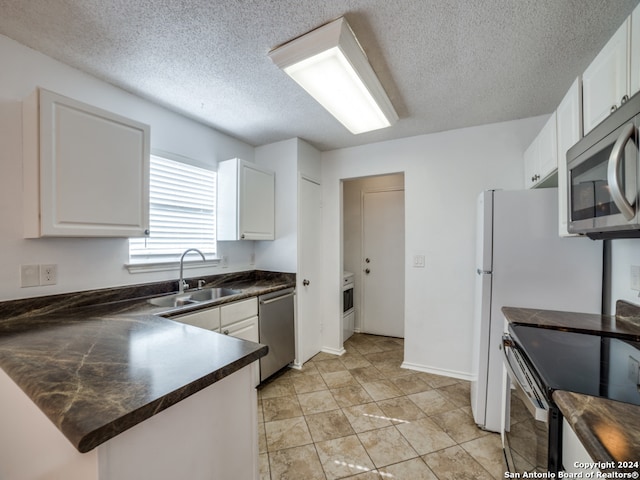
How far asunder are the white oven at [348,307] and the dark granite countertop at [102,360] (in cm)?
220

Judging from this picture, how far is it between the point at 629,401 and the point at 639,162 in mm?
711

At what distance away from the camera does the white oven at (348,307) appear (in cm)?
347

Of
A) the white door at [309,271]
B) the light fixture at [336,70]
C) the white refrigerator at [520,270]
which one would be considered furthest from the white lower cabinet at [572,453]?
the white door at [309,271]

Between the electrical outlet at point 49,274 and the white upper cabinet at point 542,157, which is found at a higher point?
the white upper cabinet at point 542,157

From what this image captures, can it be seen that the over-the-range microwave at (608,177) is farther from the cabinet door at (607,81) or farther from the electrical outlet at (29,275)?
the electrical outlet at (29,275)

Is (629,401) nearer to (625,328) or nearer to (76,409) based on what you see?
(625,328)

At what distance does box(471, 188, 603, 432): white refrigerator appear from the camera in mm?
1649

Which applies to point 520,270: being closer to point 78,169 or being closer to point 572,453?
point 572,453

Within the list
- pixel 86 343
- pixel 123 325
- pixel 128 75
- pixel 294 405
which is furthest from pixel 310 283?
pixel 128 75

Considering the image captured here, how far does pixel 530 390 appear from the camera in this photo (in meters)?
0.97

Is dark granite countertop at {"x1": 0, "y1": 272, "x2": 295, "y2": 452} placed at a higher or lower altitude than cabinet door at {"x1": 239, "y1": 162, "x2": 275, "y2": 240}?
→ lower

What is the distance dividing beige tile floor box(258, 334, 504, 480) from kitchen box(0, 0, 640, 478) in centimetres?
46

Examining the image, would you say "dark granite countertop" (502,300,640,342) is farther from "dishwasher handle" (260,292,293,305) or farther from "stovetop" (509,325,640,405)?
"dishwasher handle" (260,292,293,305)

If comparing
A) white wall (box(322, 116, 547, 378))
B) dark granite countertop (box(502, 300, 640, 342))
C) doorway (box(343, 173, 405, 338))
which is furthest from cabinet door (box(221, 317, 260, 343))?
doorway (box(343, 173, 405, 338))
